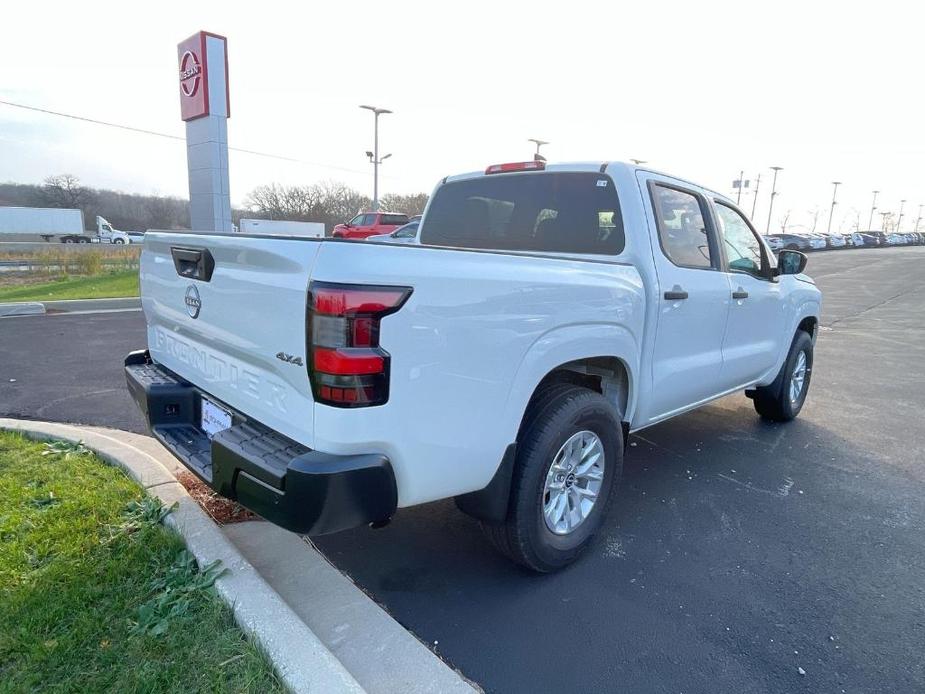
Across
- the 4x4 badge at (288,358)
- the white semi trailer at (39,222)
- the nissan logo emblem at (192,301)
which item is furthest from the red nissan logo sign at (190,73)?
the white semi trailer at (39,222)

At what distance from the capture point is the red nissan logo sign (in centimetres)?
1207

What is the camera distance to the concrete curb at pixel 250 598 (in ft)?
6.47

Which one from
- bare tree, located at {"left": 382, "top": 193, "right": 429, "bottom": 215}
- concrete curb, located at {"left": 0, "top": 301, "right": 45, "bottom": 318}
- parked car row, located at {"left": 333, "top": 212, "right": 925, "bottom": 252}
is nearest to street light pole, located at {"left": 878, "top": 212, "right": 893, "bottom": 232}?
parked car row, located at {"left": 333, "top": 212, "right": 925, "bottom": 252}

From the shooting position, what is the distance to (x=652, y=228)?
3.27 m

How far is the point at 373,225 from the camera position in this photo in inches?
936

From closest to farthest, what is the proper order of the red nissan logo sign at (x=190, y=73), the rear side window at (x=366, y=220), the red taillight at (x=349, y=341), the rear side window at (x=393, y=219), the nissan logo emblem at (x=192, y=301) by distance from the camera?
the red taillight at (x=349, y=341) < the nissan logo emblem at (x=192, y=301) < the red nissan logo sign at (x=190, y=73) < the rear side window at (x=393, y=219) < the rear side window at (x=366, y=220)

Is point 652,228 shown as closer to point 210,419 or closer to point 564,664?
point 564,664

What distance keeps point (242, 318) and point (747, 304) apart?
344 cm

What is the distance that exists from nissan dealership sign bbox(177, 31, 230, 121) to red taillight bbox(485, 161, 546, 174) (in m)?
10.6

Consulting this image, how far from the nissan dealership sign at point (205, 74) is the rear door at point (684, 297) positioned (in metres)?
11.4

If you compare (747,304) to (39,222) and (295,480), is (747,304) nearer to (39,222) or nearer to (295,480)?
(295,480)

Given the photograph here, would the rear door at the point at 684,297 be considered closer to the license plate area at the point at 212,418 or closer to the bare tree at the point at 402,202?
the license plate area at the point at 212,418

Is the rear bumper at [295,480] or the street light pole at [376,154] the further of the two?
the street light pole at [376,154]

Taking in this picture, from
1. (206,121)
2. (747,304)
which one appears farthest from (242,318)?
(206,121)
